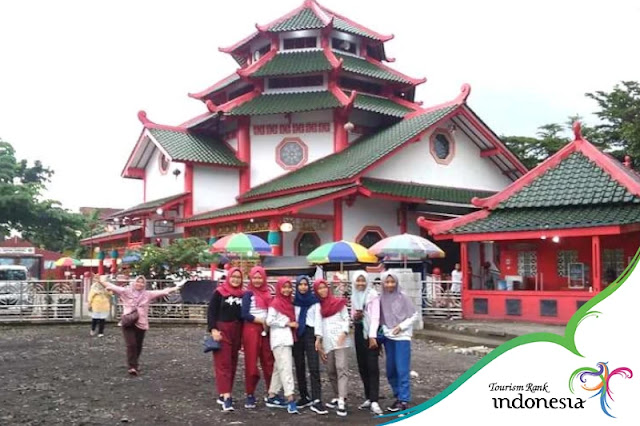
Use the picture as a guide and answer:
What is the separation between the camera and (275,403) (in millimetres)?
7219

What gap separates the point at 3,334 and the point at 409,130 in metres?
12.0

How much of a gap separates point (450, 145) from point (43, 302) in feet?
40.5

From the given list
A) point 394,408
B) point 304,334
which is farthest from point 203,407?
point 394,408

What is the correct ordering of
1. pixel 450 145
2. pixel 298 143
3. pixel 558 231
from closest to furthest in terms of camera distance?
pixel 558 231
pixel 450 145
pixel 298 143

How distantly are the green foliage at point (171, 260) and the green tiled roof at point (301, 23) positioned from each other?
417 inches

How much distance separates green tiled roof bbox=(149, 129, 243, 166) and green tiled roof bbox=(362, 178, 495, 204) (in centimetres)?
588

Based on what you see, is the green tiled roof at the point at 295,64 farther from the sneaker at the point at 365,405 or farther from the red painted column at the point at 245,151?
the sneaker at the point at 365,405

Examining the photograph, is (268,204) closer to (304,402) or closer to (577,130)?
(577,130)

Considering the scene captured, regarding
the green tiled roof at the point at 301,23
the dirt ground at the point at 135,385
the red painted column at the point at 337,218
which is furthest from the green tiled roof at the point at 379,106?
A: the dirt ground at the point at 135,385

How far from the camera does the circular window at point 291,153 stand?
22812 mm

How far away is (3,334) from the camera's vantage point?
14.3 metres

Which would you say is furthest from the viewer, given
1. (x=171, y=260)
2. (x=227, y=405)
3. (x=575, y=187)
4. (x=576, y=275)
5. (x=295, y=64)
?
(x=295, y=64)

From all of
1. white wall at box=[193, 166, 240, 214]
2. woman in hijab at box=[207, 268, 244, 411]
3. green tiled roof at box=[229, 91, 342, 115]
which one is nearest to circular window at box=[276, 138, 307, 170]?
green tiled roof at box=[229, 91, 342, 115]

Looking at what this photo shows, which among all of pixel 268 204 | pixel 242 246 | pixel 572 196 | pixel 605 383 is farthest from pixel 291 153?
pixel 605 383
